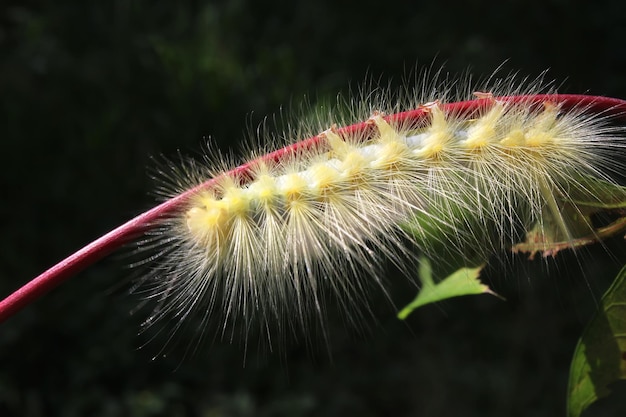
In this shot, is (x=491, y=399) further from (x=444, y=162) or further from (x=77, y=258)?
(x=77, y=258)

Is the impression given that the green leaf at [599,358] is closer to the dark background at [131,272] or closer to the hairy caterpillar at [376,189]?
the hairy caterpillar at [376,189]

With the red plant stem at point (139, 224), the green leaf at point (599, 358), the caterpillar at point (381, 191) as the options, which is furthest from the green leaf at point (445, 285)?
the red plant stem at point (139, 224)

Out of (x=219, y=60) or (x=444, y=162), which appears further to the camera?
(x=219, y=60)

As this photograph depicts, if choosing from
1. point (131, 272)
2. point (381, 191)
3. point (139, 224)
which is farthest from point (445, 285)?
point (131, 272)

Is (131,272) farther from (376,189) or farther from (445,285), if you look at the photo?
(445,285)

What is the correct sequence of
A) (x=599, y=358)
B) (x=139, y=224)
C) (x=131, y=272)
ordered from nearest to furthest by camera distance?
(x=139, y=224), (x=599, y=358), (x=131, y=272)

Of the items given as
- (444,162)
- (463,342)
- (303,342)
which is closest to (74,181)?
(303,342)
